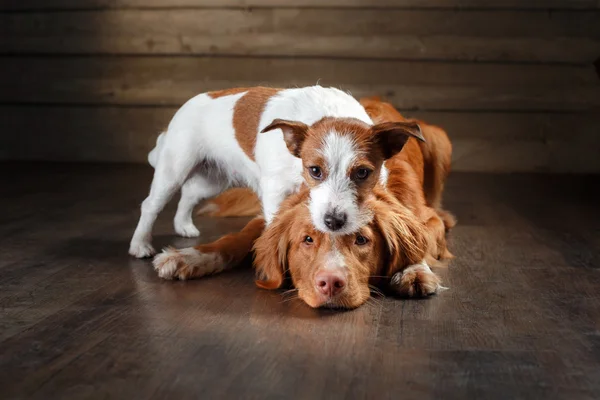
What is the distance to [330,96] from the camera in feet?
7.60

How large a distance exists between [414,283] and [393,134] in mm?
405

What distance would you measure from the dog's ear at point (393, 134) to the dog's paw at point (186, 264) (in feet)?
2.12

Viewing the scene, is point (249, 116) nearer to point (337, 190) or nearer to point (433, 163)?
point (337, 190)

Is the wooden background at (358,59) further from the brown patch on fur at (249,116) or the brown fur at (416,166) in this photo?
the brown patch on fur at (249,116)

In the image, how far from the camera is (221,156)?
2.57 meters

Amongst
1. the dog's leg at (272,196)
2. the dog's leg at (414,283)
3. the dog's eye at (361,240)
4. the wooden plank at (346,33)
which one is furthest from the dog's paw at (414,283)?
the wooden plank at (346,33)

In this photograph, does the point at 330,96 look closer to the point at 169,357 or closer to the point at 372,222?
the point at 372,222

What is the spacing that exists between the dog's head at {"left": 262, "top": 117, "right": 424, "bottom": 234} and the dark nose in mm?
111

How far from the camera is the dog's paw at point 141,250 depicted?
253 cm

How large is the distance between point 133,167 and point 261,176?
8.78ft

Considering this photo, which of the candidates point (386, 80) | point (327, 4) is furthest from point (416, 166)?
point (327, 4)

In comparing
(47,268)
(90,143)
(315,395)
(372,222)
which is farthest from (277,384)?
(90,143)

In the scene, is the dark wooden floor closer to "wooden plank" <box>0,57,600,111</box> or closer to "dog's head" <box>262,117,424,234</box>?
"dog's head" <box>262,117,424,234</box>

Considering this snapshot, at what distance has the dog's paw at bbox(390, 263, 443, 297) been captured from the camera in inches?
82.5
